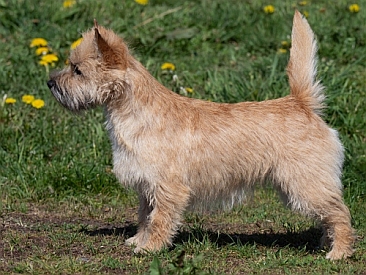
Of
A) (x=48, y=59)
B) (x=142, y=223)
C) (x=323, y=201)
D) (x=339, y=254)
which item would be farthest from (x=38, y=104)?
(x=339, y=254)

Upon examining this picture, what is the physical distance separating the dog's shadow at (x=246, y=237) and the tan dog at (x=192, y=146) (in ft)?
1.14

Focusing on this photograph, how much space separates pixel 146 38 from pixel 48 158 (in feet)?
7.21

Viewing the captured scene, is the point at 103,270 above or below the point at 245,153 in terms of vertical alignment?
below

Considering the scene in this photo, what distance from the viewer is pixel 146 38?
8953mm

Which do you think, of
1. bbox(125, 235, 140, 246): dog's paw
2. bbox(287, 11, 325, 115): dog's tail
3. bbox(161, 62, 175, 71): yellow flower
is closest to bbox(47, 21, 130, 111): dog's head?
bbox(125, 235, 140, 246): dog's paw

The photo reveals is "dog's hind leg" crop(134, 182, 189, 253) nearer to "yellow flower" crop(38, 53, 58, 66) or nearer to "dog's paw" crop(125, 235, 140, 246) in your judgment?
"dog's paw" crop(125, 235, 140, 246)

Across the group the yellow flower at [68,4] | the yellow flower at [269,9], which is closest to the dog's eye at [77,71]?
the yellow flower at [68,4]

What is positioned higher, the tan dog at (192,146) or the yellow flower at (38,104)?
the tan dog at (192,146)

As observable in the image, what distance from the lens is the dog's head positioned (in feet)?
17.5

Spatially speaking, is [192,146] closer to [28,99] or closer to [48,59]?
[28,99]

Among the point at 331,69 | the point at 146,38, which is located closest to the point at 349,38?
the point at 331,69

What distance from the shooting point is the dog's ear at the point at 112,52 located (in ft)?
17.3

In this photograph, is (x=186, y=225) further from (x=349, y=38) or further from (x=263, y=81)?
(x=349, y=38)

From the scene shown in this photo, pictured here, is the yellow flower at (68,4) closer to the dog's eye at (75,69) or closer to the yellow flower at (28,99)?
the yellow flower at (28,99)
